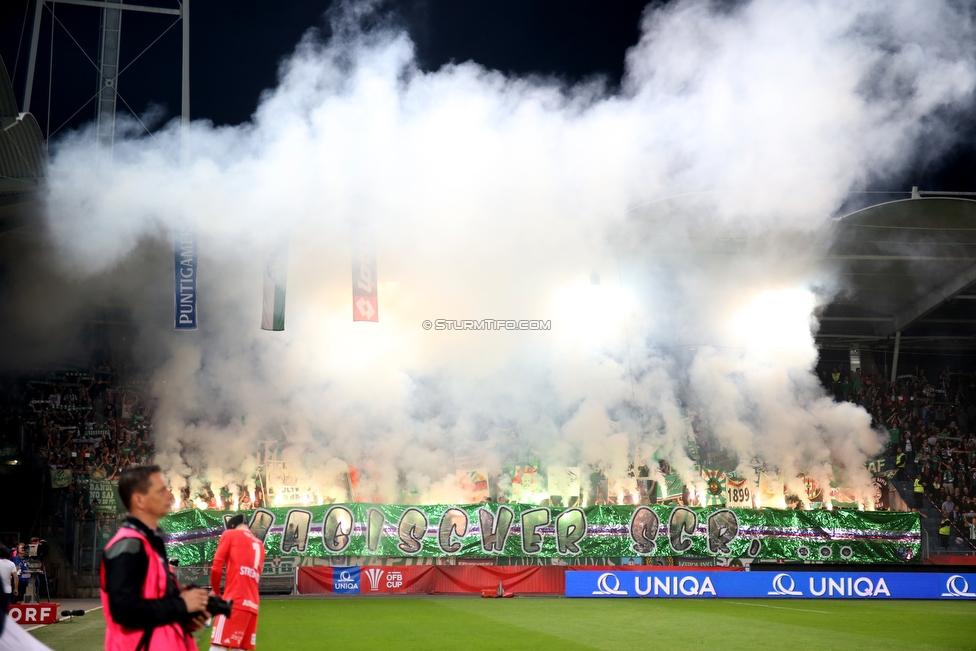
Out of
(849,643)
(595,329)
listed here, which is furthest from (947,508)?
(849,643)

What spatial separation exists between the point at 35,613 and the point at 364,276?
11085mm

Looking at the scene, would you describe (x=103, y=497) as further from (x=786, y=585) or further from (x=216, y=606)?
(x=216, y=606)

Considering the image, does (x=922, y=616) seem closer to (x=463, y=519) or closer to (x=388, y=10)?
(x=463, y=519)

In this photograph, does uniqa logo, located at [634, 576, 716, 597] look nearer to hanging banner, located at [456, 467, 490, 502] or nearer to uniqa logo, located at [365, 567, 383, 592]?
uniqa logo, located at [365, 567, 383, 592]

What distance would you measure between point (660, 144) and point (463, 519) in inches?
469

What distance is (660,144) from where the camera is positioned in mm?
22062

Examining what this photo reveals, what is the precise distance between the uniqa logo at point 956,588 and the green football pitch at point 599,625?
1225 mm

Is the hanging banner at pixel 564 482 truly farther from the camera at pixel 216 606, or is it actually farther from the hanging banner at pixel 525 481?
the camera at pixel 216 606

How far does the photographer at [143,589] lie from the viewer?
4.02 m

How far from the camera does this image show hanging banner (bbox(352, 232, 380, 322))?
22719 millimetres

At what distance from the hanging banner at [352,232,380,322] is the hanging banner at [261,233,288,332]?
Answer: 1846 millimetres

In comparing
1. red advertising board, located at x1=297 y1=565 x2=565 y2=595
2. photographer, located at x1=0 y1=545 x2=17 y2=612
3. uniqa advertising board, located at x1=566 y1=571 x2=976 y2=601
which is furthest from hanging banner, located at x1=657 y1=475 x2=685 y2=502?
photographer, located at x1=0 y1=545 x2=17 y2=612

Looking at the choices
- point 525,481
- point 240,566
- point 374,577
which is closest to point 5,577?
point 240,566

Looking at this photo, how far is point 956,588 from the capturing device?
22.2m
